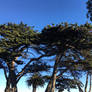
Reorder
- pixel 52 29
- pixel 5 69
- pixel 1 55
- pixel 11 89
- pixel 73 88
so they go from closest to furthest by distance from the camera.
→ pixel 52 29 < pixel 1 55 < pixel 11 89 < pixel 5 69 < pixel 73 88

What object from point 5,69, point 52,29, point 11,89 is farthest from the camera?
point 5,69

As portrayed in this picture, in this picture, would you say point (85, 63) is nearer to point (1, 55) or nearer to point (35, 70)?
point (35, 70)

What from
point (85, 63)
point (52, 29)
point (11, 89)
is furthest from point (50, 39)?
point (11, 89)

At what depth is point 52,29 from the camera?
1955 centimetres

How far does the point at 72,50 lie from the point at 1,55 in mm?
10164

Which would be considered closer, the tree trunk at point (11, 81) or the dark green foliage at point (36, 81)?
the tree trunk at point (11, 81)

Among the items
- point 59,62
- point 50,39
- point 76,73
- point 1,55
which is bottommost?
point 76,73

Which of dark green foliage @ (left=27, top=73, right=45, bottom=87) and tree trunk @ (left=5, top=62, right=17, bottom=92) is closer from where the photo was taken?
tree trunk @ (left=5, top=62, right=17, bottom=92)

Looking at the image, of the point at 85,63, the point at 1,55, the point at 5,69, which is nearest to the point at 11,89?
the point at 5,69

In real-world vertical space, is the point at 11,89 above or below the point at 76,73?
below

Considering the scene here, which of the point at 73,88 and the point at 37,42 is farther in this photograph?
the point at 73,88

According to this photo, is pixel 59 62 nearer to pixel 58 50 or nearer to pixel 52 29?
pixel 58 50

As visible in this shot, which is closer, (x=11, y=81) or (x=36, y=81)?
(x=11, y=81)

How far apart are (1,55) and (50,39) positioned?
7368 mm
